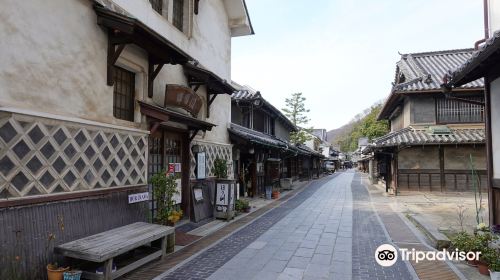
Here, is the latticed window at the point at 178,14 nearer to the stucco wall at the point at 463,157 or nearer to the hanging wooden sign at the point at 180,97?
the hanging wooden sign at the point at 180,97

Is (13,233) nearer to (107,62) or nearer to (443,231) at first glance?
(107,62)

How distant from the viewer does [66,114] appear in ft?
19.7

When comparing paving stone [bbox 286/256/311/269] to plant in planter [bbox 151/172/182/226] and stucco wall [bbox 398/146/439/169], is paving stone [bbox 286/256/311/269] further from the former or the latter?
stucco wall [bbox 398/146/439/169]

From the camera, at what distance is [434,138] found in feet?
63.3

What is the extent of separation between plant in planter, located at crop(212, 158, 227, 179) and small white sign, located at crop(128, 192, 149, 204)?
4630 mm

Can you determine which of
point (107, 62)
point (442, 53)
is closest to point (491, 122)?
point (107, 62)

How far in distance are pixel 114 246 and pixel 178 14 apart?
8575 mm

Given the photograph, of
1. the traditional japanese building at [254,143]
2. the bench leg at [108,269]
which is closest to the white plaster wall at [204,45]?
the traditional japanese building at [254,143]

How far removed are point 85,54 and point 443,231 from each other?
33.3 feet

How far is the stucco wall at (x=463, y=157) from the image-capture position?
64.3 ft

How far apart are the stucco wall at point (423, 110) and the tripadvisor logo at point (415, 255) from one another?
48.5 feet

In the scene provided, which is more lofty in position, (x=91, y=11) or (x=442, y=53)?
(x=442, y=53)

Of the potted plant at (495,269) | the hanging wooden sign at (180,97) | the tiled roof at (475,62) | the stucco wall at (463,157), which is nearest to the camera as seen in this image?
the potted plant at (495,269)

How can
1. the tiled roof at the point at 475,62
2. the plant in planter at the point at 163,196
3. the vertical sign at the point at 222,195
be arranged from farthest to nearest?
the vertical sign at the point at 222,195 → the plant in planter at the point at 163,196 → the tiled roof at the point at 475,62
